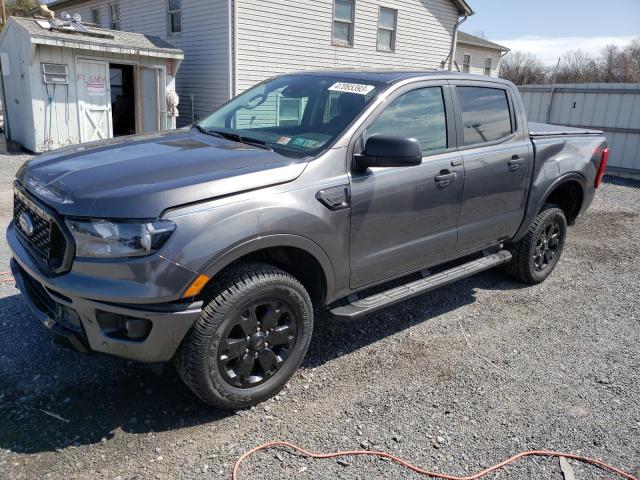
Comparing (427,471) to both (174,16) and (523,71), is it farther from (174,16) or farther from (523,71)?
(523,71)

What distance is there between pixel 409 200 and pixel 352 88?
2.90ft

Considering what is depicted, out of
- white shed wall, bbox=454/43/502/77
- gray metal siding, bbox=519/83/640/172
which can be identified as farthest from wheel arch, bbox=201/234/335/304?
white shed wall, bbox=454/43/502/77

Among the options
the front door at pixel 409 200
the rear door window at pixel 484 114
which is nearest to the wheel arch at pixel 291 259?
the front door at pixel 409 200

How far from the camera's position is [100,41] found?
40.0 ft

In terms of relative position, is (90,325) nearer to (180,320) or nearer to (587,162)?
(180,320)

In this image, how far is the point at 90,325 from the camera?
8.43 feet

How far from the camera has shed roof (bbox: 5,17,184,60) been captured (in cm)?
1141

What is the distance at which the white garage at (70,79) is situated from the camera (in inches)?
460

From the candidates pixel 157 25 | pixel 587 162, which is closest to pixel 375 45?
pixel 157 25

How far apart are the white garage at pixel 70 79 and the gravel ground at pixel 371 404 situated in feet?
29.6

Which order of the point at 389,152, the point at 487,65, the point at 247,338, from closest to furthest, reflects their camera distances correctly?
the point at 247,338, the point at 389,152, the point at 487,65

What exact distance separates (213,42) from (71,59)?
3854 millimetres

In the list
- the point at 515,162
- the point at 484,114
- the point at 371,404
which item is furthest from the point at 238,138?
the point at 515,162

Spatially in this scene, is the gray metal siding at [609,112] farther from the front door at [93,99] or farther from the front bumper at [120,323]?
the front bumper at [120,323]
